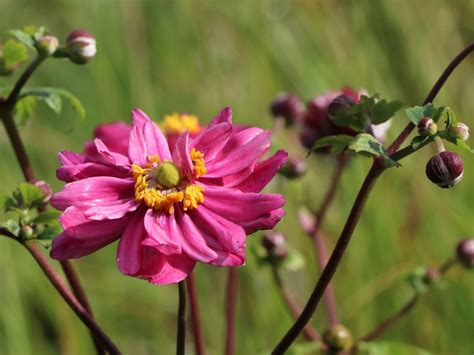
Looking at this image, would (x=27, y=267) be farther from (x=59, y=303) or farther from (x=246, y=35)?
(x=246, y=35)

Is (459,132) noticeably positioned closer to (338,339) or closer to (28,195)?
(338,339)

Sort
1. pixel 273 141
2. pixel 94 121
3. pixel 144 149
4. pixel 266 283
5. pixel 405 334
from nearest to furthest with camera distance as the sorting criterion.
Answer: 1. pixel 144 149
2. pixel 273 141
3. pixel 405 334
4. pixel 266 283
5. pixel 94 121

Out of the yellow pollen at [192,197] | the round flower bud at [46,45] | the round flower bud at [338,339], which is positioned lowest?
the round flower bud at [338,339]

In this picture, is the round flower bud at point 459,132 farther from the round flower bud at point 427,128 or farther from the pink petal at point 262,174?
the pink petal at point 262,174

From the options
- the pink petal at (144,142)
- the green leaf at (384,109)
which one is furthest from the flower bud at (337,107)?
the pink petal at (144,142)

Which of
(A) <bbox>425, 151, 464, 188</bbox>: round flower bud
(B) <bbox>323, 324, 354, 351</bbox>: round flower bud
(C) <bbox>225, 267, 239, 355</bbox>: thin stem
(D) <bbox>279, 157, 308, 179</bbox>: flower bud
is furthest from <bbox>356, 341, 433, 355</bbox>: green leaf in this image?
(A) <bbox>425, 151, 464, 188</bbox>: round flower bud

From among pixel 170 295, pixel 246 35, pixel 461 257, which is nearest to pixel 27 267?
pixel 170 295
